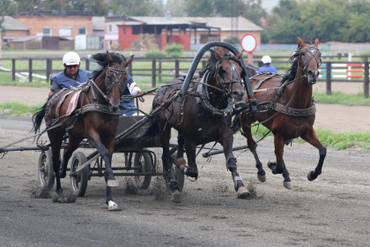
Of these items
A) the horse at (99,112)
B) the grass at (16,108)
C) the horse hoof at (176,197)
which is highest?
the horse at (99,112)

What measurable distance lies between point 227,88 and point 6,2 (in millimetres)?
85305

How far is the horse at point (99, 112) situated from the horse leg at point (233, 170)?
1229 mm

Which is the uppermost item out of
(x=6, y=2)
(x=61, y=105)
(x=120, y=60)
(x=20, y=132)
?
(x=6, y=2)

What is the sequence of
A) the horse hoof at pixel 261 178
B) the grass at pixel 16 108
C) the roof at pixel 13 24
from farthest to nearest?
the roof at pixel 13 24
the grass at pixel 16 108
the horse hoof at pixel 261 178

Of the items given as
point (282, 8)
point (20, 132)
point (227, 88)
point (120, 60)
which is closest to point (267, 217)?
point (227, 88)

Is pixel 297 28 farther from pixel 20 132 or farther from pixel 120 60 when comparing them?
pixel 120 60

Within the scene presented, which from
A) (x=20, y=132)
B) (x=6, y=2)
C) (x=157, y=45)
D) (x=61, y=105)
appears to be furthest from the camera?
(x=6, y=2)

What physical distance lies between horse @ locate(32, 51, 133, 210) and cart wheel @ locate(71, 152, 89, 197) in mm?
169

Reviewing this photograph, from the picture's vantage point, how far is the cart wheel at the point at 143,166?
26.3 feet

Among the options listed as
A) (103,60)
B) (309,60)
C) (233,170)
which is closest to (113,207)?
(233,170)

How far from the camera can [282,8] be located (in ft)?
352

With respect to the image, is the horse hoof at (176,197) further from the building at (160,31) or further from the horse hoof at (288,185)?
the building at (160,31)

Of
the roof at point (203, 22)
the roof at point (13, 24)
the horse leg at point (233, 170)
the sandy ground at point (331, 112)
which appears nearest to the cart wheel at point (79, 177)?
the horse leg at point (233, 170)

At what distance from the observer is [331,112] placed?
51.3 ft
